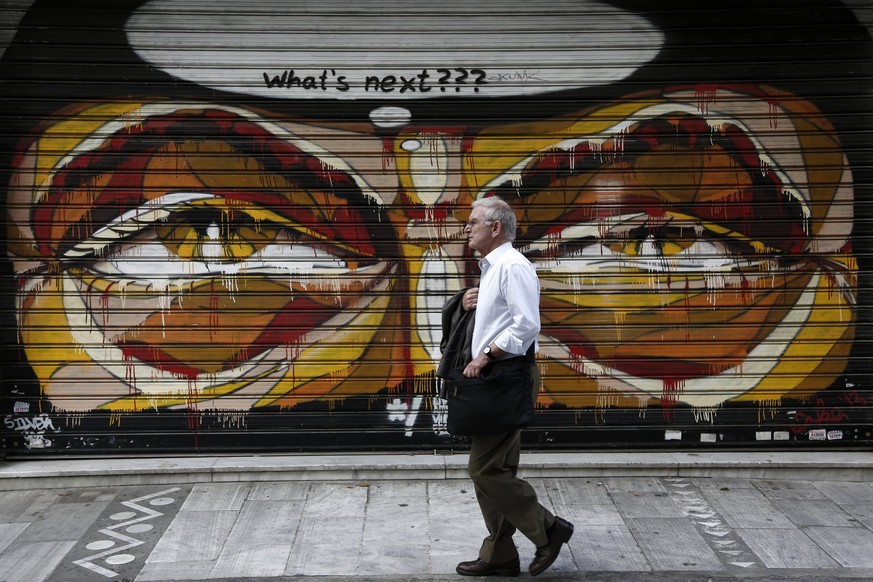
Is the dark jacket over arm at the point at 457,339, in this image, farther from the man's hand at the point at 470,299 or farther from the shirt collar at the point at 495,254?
the shirt collar at the point at 495,254

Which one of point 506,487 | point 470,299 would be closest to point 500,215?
point 470,299

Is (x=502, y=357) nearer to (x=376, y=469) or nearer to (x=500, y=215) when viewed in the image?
(x=500, y=215)

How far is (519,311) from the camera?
4.34 m

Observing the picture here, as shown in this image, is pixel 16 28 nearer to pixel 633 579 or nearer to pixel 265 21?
pixel 265 21

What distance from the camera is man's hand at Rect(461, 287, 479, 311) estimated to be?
180 inches

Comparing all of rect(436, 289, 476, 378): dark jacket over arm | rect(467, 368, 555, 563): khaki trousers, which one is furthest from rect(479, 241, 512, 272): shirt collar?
rect(467, 368, 555, 563): khaki trousers

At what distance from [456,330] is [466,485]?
1.89 meters

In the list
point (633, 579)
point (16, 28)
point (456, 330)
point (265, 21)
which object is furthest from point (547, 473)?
point (16, 28)

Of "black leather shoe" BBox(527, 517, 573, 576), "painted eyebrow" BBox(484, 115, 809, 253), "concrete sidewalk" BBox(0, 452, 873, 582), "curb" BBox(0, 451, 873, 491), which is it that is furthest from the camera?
"painted eyebrow" BBox(484, 115, 809, 253)

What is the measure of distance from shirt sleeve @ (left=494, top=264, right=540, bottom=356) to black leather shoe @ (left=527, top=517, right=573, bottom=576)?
3.13ft

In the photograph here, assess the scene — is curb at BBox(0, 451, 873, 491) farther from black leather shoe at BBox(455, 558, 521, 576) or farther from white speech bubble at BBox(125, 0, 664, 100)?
white speech bubble at BBox(125, 0, 664, 100)

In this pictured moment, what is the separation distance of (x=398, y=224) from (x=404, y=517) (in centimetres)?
211

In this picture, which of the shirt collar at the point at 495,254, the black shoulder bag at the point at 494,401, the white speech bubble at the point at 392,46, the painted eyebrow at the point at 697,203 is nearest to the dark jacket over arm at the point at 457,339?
the black shoulder bag at the point at 494,401

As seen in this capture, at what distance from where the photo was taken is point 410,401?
21.4ft
